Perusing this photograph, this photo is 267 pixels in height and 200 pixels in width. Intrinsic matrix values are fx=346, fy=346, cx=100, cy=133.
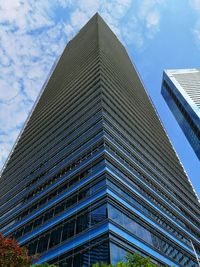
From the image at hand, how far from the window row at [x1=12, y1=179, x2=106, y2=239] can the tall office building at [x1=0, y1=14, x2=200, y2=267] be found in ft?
0.61

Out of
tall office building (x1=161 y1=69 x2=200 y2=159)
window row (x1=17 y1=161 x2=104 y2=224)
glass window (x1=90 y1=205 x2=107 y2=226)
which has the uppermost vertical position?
tall office building (x1=161 y1=69 x2=200 y2=159)

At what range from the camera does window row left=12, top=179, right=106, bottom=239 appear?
4341 centimetres

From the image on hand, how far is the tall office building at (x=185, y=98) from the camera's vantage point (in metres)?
125

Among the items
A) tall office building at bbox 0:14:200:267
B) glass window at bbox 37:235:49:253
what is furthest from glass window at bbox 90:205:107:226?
glass window at bbox 37:235:49:253

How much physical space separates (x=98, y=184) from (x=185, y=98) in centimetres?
9604

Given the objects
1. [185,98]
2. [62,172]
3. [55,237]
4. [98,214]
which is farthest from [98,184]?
[185,98]

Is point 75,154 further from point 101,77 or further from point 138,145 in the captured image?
point 101,77

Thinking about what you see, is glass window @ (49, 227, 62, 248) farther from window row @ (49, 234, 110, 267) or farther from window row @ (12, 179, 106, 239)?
window row @ (49, 234, 110, 267)

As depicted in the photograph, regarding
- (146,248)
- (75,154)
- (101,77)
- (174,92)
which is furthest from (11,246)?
(174,92)

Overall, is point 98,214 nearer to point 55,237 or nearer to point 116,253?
point 116,253

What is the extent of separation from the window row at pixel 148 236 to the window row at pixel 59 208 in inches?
182

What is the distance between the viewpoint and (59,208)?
4684 centimetres

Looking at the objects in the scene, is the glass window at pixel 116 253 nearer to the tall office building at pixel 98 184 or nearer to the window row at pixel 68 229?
the tall office building at pixel 98 184

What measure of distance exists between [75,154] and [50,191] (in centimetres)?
691
